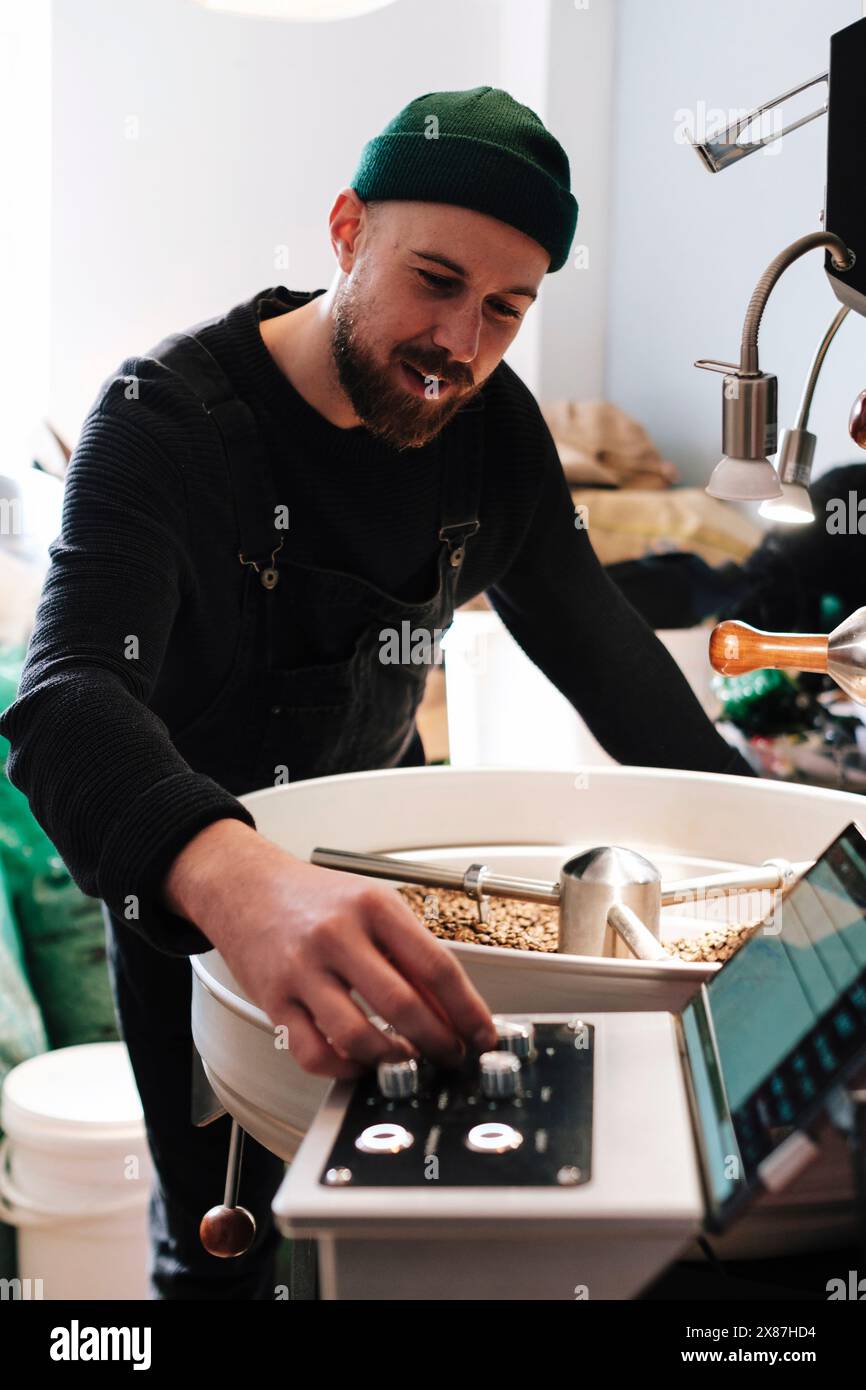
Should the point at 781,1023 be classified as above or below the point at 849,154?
below

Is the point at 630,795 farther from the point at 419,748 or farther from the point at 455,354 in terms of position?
the point at 419,748

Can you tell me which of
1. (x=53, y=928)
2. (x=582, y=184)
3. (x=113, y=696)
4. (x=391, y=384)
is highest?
(x=582, y=184)

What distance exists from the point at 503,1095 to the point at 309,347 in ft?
2.85

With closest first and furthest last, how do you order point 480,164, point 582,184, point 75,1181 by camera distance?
point 480,164 < point 75,1181 < point 582,184

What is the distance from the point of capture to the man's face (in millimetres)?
1118

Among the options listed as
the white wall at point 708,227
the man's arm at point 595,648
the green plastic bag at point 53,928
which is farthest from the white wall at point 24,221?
the man's arm at point 595,648

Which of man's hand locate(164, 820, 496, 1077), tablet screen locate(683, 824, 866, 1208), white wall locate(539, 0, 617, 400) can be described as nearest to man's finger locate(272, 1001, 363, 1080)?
man's hand locate(164, 820, 496, 1077)

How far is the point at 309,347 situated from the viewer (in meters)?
1.23

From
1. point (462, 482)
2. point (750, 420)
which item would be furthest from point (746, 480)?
point (462, 482)

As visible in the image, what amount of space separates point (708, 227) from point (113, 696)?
228cm

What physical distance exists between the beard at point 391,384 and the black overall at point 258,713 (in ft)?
0.31

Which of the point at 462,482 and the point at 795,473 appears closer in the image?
the point at 795,473

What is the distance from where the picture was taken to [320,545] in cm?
119

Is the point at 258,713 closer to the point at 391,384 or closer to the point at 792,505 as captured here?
the point at 391,384
